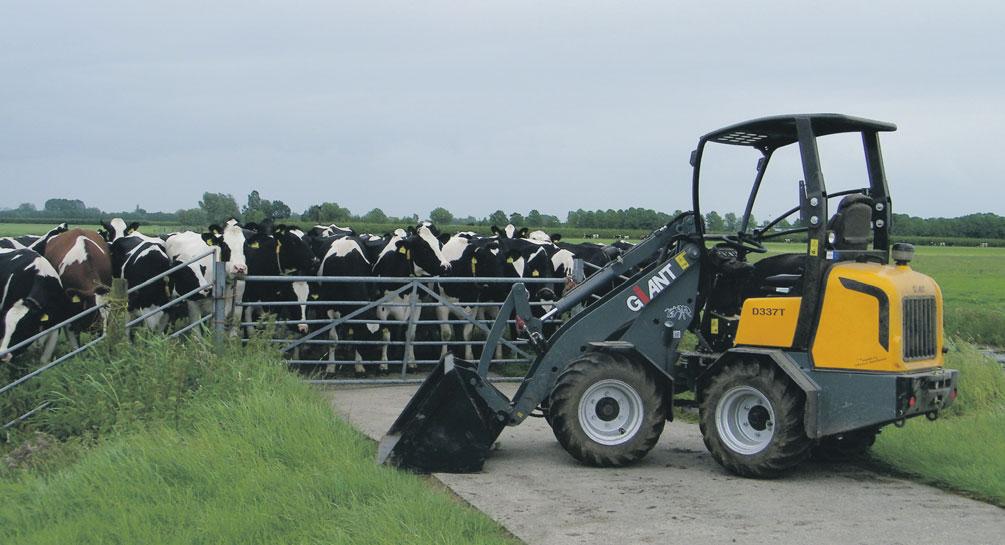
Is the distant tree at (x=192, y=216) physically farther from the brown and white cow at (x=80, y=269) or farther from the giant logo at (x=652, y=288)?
the giant logo at (x=652, y=288)

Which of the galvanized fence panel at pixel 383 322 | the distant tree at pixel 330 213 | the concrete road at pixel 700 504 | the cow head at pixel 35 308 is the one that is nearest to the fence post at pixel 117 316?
the galvanized fence panel at pixel 383 322

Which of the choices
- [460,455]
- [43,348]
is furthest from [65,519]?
[43,348]

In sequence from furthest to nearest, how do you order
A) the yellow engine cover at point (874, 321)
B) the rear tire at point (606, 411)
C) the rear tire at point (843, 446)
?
the rear tire at point (843, 446), the rear tire at point (606, 411), the yellow engine cover at point (874, 321)

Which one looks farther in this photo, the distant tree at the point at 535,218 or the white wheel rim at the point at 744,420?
the distant tree at the point at 535,218

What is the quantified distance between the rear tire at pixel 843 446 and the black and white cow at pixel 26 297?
31.1ft

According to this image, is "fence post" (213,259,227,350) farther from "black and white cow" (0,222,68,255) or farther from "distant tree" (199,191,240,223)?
"distant tree" (199,191,240,223)

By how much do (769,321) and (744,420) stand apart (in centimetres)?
81

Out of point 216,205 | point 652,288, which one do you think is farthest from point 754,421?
point 216,205

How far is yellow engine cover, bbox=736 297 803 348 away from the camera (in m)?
7.99

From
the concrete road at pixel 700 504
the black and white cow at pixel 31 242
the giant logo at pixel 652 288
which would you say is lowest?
the concrete road at pixel 700 504

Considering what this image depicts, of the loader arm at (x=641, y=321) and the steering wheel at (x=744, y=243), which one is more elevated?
the steering wheel at (x=744, y=243)

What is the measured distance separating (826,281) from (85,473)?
5.79 meters

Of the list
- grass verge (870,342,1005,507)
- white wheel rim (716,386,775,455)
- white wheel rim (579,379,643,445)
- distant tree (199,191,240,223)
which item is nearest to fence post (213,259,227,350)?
white wheel rim (579,379,643,445)

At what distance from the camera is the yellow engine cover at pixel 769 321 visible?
26.2ft
